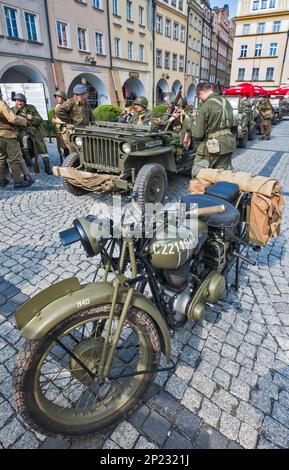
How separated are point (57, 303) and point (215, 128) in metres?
4.03

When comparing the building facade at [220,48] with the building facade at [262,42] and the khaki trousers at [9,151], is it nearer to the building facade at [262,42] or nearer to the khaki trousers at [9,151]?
the building facade at [262,42]

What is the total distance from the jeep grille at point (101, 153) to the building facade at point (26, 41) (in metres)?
13.6

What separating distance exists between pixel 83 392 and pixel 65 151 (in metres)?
7.11

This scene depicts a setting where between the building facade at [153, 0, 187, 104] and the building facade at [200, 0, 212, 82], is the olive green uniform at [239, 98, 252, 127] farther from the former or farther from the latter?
the building facade at [200, 0, 212, 82]

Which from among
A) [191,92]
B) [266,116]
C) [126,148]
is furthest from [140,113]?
[191,92]

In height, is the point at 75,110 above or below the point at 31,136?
above

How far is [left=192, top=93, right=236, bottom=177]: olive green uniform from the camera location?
4516 mm

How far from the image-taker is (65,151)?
8.09 m

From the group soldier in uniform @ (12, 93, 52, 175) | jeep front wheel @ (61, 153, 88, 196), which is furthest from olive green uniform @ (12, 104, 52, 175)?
jeep front wheel @ (61, 153, 88, 196)

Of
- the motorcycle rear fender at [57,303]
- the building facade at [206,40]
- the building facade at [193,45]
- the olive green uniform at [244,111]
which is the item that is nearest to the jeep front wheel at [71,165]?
the motorcycle rear fender at [57,303]

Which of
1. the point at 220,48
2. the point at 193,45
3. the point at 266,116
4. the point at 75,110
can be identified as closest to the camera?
the point at 75,110

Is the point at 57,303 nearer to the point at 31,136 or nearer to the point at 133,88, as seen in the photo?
the point at 31,136

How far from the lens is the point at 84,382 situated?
1792mm

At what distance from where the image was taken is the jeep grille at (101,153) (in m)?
4.91
